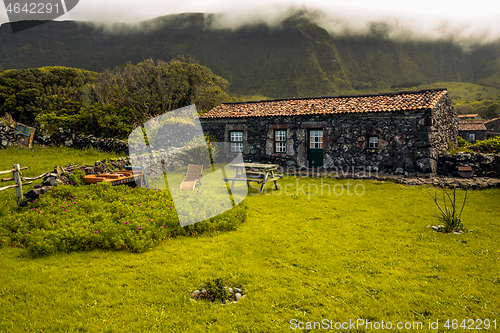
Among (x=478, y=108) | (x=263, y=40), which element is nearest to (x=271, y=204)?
(x=478, y=108)

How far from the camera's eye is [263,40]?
115m

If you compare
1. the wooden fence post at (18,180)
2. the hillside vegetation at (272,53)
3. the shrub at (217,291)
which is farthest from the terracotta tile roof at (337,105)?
the hillside vegetation at (272,53)

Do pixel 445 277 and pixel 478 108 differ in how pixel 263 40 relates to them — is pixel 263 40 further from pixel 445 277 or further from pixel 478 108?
pixel 445 277

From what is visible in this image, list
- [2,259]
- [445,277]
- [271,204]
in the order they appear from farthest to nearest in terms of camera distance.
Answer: [271,204] < [2,259] < [445,277]

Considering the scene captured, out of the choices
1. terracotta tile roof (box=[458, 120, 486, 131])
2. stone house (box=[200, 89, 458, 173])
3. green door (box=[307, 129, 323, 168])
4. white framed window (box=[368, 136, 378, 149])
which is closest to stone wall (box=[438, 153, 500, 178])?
stone house (box=[200, 89, 458, 173])

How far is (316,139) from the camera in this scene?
17109 millimetres

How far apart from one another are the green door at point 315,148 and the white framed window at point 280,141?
5.33 feet

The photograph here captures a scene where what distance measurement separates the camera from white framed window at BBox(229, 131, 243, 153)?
19328 mm

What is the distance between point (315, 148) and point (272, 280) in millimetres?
13048

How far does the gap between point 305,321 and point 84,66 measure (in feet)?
276

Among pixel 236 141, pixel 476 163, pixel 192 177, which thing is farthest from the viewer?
pixel 236 141

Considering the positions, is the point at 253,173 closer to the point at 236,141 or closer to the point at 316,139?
the point at 316,139

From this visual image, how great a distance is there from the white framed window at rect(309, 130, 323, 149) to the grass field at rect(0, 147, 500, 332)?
9442 millimetres

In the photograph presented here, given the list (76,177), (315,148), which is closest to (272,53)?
(315,148)
